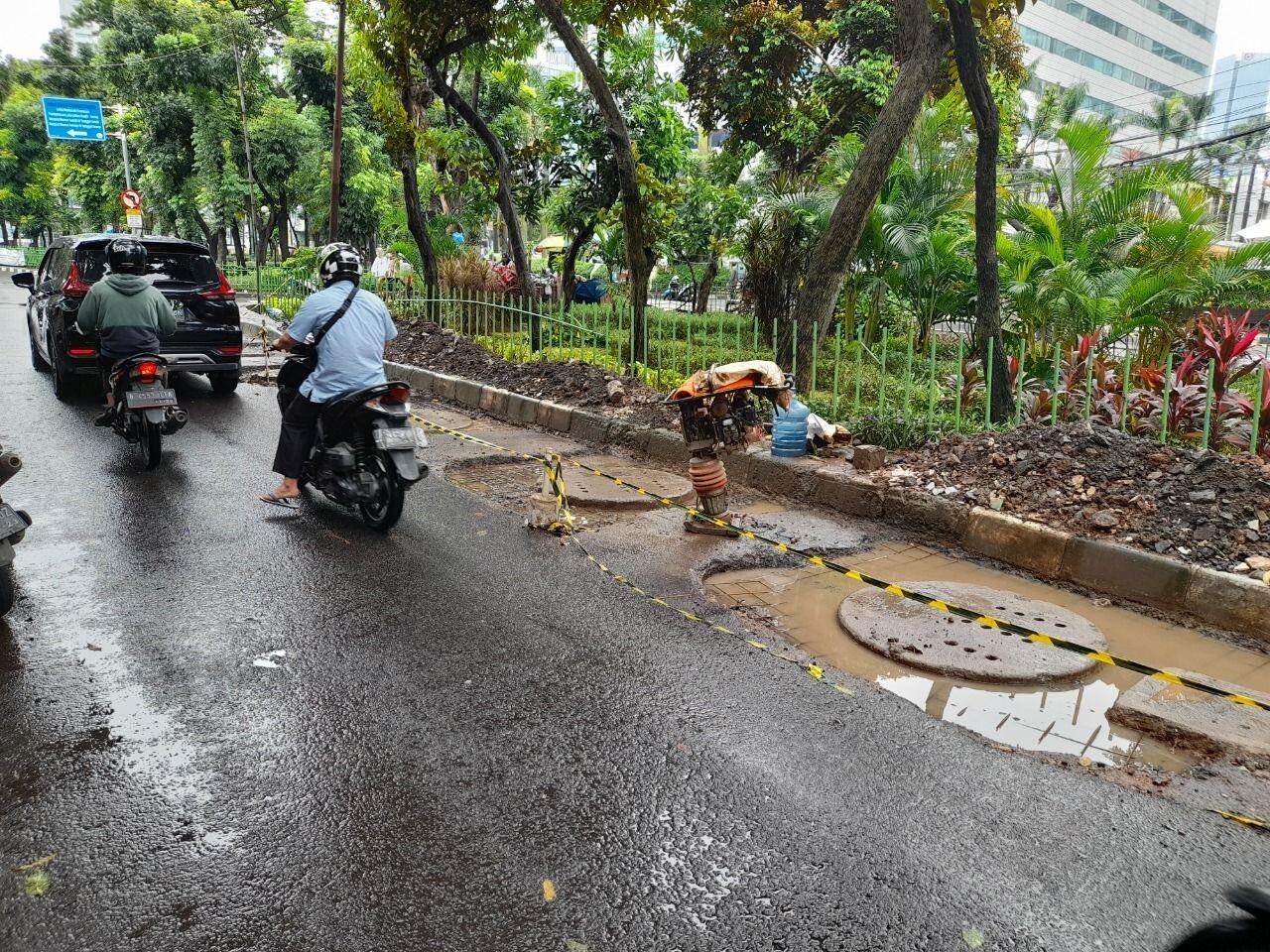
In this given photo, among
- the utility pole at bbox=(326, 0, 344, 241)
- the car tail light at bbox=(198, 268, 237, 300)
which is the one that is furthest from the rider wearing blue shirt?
the utility pole at bbox=(326, 0, 344, 241)

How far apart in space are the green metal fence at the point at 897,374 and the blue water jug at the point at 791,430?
59 cm

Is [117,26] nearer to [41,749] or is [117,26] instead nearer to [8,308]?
[8,308]

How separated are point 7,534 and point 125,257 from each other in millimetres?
3676

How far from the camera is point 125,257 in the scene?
6848mm

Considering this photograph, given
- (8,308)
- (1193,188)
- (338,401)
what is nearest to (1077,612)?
(338,401)

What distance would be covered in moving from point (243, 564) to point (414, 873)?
9.54ft

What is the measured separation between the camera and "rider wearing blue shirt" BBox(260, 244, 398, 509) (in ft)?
18.3

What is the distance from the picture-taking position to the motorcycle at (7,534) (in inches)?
154

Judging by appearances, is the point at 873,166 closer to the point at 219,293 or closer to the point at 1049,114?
the point at 219,293

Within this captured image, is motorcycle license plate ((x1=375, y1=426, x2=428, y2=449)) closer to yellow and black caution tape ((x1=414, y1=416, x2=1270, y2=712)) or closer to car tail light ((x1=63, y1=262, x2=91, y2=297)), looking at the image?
yellow and black caution tape ((x1=414, y1=416, x2=1270, y2=712))

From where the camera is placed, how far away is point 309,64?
2519 centimetres

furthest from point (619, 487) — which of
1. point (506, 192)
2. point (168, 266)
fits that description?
point (506, 192)

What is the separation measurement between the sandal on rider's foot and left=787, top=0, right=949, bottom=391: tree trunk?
4.49m

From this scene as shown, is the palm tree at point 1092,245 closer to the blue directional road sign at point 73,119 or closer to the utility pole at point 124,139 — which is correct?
the utility pole at point 124,139
